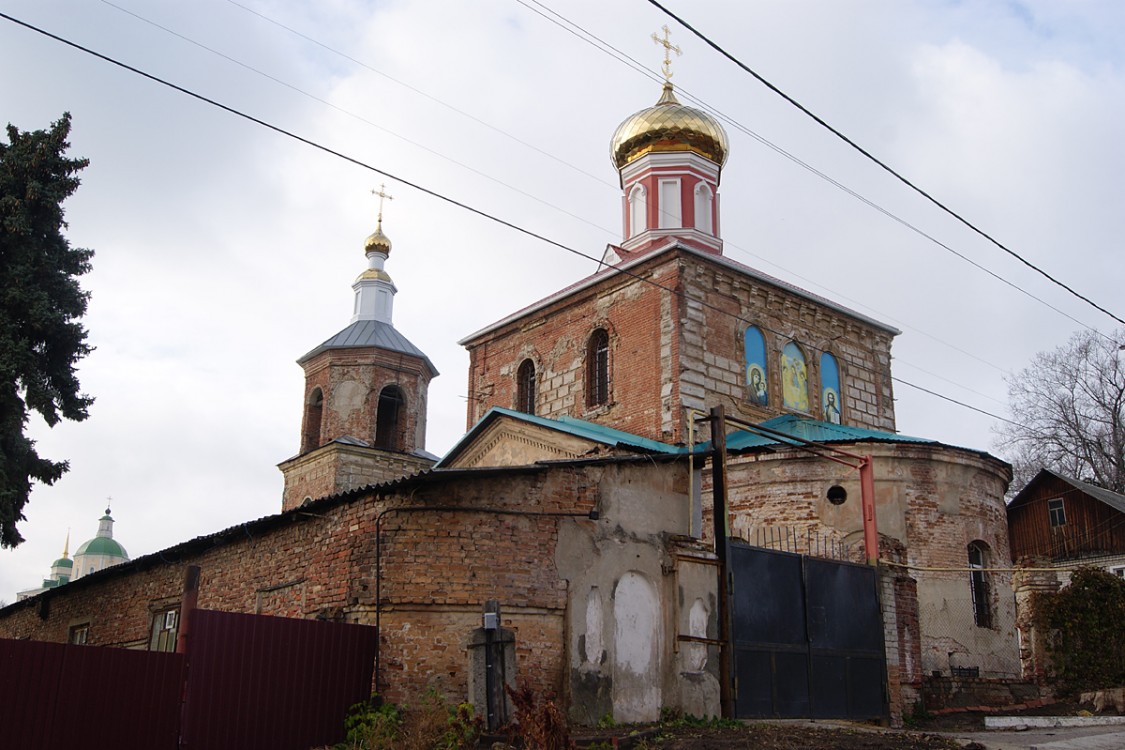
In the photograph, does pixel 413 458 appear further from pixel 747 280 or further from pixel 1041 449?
pixel 1041 449

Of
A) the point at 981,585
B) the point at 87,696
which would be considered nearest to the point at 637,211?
the point at 981,585

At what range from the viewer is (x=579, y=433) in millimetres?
16672

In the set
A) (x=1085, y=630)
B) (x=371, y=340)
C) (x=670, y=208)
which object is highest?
(x=670, y=208)

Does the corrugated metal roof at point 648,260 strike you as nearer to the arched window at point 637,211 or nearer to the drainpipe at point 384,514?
the arched window at point 637,211

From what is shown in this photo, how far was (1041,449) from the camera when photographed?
34.9 metres

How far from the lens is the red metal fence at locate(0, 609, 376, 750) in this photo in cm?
932

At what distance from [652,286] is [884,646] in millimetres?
7905

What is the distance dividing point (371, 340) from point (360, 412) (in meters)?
1.86

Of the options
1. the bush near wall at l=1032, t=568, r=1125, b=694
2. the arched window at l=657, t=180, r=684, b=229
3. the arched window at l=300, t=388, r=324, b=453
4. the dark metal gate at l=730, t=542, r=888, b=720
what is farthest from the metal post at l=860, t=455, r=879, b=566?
the arched window at l=300, t=388, r=324, b=453

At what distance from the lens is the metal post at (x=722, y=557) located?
1183 centimetres

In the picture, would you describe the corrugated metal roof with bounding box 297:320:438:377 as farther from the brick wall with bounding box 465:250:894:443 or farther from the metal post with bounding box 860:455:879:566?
the metal post with bounding box 860:455:879:566

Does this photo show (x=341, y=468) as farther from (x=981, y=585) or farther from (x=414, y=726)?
(x=414, y=726)

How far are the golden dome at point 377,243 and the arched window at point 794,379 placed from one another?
1282 cm

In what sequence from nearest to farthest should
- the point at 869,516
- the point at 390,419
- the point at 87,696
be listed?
1. the point at 87,696
2. the point at 869,516
3. the point at 390,419
